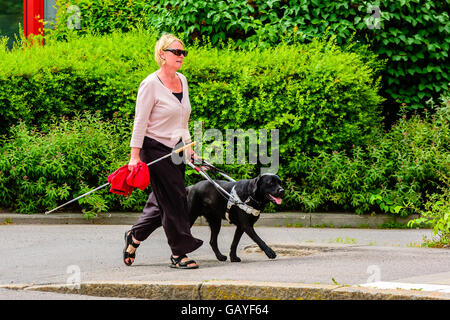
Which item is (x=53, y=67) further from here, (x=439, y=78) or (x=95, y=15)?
(x=439, y=78)

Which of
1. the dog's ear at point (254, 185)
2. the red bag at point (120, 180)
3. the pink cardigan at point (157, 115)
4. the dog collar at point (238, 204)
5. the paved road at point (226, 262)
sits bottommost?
the paved road at point (226, 262)

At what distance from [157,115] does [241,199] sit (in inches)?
47.0

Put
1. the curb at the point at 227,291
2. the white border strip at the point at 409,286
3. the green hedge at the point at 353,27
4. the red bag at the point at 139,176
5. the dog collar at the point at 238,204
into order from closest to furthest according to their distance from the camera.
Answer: the curb at the point at 227,291 < the white border strip at the point at 409,286 < the red bag at the point at 139,176 < the dog collar at the point at 238,204 < the green hedge at the point at 353,27

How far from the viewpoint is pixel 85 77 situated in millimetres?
12336

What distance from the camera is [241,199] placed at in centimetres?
770

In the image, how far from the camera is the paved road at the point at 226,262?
6547mm

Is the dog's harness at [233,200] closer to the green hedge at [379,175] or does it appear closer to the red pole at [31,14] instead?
the green hedge at [379,175]

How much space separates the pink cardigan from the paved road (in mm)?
1189

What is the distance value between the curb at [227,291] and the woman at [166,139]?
42.8 inches

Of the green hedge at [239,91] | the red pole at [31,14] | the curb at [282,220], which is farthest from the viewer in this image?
the red pole at [31,14]

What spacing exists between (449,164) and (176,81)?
5174 millimetres

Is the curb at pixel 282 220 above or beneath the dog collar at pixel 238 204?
beneath

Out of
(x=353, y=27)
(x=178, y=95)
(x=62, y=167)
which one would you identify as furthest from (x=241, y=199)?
(x=353, y=27)

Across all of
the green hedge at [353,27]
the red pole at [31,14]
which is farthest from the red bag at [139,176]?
the red pole at [31,14]
